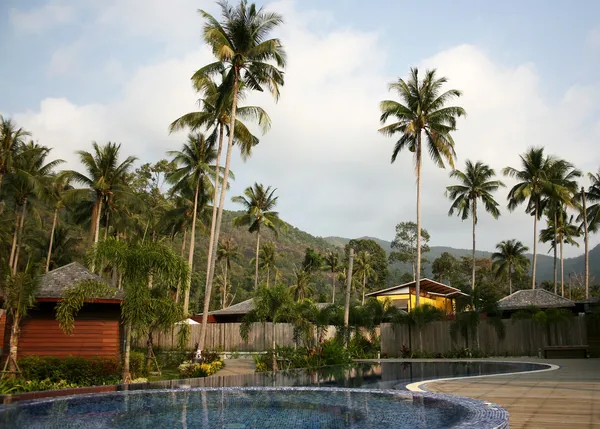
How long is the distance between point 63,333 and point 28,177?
16869 mm

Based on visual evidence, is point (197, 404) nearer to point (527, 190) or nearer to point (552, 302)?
point (552, 302)

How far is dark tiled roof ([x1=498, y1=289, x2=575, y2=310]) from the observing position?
2958cm

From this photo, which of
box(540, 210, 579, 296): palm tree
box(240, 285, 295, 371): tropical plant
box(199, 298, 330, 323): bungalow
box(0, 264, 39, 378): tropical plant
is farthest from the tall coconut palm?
box(0, 264, 39, 378): tropical plant

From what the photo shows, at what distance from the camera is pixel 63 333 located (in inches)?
653

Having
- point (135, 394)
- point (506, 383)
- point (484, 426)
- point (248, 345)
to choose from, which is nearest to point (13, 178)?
point (248, 345)

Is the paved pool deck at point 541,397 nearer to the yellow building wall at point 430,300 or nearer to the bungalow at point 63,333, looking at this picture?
the bungalow at point 63,333

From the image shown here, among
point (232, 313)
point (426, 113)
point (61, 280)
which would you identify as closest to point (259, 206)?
point (232, 313)

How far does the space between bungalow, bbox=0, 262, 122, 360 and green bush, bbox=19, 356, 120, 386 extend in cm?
178

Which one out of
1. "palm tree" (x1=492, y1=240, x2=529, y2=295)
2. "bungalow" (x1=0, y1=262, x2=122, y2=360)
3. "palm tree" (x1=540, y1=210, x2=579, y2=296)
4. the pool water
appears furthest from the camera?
"palm tree" (x1=492, y1=240, x2=529, y2=295)

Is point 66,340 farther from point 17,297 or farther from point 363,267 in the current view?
point 363,267

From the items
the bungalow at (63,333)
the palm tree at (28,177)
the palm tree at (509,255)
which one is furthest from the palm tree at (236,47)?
the palm tree at (509,255)

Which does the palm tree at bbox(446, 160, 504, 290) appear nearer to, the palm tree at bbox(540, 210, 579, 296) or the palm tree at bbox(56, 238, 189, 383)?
the palm tree at bbox(540, 210, 579, 296)

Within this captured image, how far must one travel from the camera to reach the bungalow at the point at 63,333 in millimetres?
16438

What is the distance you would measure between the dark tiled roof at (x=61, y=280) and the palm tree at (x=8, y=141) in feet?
47.6
